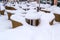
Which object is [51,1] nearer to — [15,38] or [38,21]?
[38,21]

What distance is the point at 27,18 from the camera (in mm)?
3646

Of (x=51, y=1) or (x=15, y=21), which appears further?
(x=51, y=1)

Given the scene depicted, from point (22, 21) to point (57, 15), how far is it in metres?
1.77

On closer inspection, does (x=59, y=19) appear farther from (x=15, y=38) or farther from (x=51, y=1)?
(x=51, y=1)

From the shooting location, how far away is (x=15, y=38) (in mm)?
2188

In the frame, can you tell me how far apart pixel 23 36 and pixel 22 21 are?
1464mm

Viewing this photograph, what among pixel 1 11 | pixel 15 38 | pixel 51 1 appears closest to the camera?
pixel 15 38

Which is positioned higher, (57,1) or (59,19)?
(57,1)

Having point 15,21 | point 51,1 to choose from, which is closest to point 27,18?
point 15,21

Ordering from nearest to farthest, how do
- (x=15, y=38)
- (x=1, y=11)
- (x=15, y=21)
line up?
(x=15, y=38), (x=15, y=21), (x=1, y=11)

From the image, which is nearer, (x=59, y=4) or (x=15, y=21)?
(x=15, y=21)

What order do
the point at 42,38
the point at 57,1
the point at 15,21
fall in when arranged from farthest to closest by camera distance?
the point at 57,1 → the point at 15,21 → the point at 42,38

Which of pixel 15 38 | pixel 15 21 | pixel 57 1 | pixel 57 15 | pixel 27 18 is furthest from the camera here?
pixel 57 1

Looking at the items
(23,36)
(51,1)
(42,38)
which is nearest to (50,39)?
(42,38)
